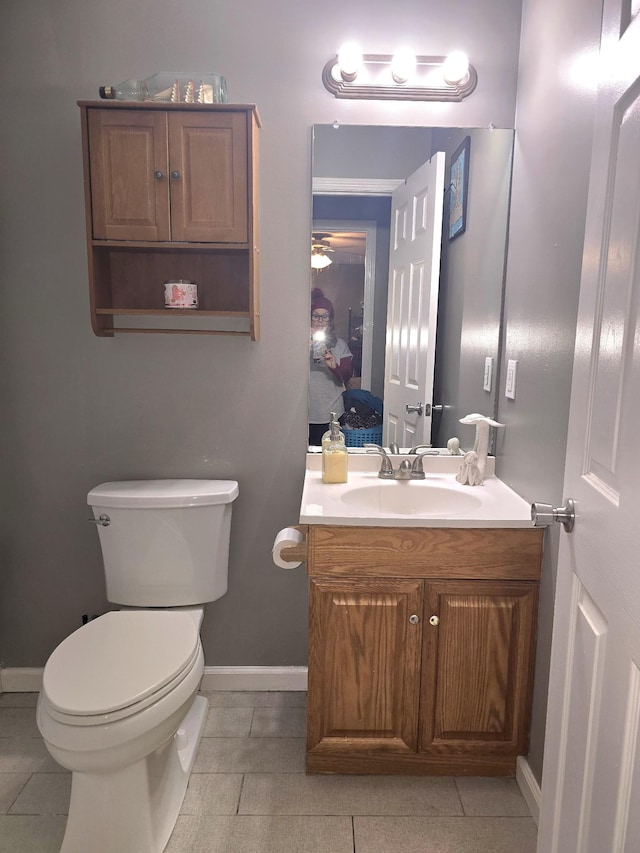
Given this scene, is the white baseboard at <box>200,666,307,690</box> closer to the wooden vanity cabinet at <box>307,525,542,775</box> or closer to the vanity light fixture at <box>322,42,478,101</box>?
the wooden vanity cabinet at <box>307,525,542,775</box>

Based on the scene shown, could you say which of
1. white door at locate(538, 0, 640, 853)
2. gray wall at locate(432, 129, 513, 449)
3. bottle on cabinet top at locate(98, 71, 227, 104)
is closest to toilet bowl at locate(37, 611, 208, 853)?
white door at locate(538, 0, 640, 853)

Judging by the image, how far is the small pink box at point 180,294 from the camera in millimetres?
1881

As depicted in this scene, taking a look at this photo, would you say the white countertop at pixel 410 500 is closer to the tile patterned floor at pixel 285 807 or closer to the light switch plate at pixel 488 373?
the light switch plate at pixel 488 373

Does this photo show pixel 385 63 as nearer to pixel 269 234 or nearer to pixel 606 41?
pixel 269 234

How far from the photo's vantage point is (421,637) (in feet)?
5.53

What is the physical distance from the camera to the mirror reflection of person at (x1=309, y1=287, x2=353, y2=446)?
2027 millimetres

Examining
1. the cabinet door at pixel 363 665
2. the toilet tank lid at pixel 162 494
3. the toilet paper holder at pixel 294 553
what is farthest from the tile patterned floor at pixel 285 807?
the toilet tank lid at pixel 162 494

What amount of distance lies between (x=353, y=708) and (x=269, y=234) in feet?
4.97

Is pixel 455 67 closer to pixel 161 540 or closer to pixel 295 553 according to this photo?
pixel 295 553

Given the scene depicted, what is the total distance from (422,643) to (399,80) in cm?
173

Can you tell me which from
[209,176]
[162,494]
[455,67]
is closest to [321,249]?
[209,176]

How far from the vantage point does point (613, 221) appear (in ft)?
3.05

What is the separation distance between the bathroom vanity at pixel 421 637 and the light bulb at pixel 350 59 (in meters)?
1.34

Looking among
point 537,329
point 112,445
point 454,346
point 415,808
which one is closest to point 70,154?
point 112,445
